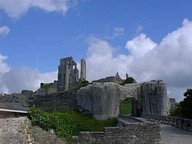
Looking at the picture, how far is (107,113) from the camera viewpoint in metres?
44.0

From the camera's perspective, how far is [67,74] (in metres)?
95.2

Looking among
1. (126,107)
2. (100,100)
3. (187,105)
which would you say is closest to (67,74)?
(126,107)

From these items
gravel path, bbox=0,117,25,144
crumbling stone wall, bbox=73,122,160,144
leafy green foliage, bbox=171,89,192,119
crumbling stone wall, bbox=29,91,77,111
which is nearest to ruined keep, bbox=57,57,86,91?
crumbling stone wall, bbox=29,91,77,111

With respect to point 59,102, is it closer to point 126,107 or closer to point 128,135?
point 126,107

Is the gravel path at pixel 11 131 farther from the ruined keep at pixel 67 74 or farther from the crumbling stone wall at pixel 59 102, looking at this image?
the ruined keep at pixel 67 74

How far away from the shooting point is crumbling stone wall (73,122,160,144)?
1930 cm

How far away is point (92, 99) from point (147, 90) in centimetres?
826

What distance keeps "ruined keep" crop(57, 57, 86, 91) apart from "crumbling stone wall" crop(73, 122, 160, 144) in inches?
2864

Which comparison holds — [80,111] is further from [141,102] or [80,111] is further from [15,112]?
[15,112]

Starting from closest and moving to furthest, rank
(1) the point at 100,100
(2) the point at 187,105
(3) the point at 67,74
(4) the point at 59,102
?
(2) the point at 187,105, (1) the point at 100,100, (4) the point at 59,102, (3) the point at 67,74

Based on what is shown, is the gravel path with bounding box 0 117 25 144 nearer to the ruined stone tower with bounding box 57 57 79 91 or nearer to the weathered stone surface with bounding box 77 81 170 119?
the weathered stone surface with bounding box 77 81 170 119

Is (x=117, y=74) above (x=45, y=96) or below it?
above

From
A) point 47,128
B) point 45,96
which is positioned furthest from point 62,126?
point 45,96

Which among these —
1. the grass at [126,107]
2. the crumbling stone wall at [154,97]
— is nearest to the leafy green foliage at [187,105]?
the crumbling stone wall at [154,97]
